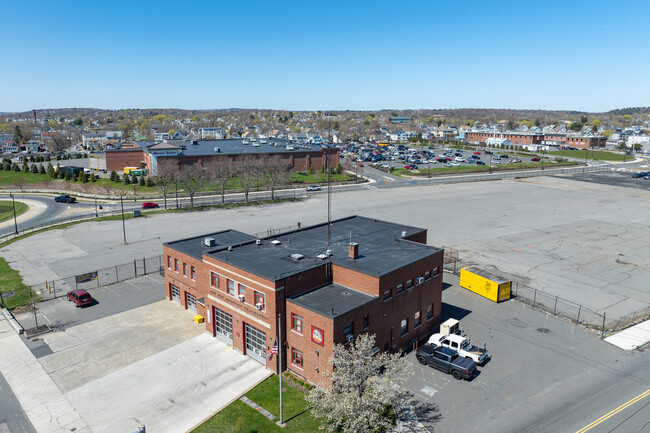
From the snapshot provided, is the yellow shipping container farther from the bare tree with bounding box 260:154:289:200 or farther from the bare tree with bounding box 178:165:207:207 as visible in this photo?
the bare tree with bounding box 178:165:207:207

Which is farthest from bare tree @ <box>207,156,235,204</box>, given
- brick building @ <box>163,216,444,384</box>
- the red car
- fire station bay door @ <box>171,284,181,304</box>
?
brick building @ <box>163,216,444,384</box>

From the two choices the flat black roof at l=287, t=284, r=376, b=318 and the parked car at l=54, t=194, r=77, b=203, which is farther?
the parked car at l=54, t=194, r=77, b=203

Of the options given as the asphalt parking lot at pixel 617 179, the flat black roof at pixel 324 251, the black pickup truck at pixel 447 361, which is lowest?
the black pickup truck at pixel 447 361

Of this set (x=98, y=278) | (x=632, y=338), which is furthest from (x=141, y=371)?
(x=632, y=338)

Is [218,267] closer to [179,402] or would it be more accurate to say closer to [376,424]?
[179,402]

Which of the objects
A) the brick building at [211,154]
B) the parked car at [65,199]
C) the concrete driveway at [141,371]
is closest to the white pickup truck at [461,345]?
the concrete driveway at [141,371]

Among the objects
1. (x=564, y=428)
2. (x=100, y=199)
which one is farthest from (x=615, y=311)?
(x=100, y=199)

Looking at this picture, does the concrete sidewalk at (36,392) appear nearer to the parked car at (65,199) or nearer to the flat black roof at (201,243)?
the flat black roof at (201,243)
